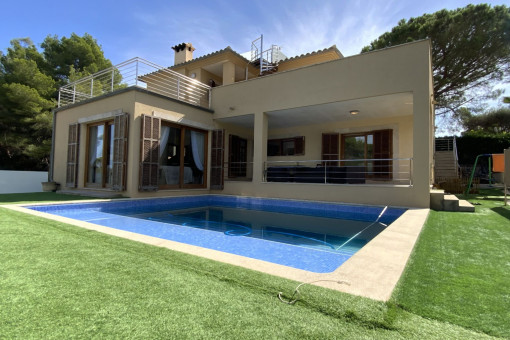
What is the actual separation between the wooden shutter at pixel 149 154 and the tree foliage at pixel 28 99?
1073 cm

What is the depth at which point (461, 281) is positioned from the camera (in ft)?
6.72

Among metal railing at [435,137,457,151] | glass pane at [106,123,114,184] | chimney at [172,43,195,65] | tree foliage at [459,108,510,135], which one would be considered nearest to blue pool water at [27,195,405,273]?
glass pane at [106,123,114,184]

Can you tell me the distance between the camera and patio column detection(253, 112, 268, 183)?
970 centimetres

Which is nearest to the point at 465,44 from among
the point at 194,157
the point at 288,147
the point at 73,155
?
the point at 288,147

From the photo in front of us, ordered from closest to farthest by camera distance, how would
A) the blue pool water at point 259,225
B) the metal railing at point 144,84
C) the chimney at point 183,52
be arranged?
the blue pool water at point 259,225, the metal railing at point 144,84, the chimney at point 183,52

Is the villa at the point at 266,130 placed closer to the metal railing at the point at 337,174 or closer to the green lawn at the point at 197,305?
the metal railing at the point at 337,174

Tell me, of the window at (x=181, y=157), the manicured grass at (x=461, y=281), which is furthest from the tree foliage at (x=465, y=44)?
the manicured grass at (x=461, y=281)

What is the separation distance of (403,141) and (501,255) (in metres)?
8.35

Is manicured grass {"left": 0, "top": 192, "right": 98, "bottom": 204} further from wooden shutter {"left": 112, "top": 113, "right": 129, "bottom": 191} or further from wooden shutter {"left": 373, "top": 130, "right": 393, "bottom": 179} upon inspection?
wooden shutter {"left": 373, "top": 130, "right": 393, "bottom": 179}

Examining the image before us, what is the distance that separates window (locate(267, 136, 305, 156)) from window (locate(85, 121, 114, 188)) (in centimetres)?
739

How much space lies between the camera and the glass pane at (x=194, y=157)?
10.2m

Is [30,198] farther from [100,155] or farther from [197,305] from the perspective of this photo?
[197,305]

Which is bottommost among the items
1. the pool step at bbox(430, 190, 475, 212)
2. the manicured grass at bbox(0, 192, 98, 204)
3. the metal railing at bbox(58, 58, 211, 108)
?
the manicured grass at bbox(0, 192, 98, 204)

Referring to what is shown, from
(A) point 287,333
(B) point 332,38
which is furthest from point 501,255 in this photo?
(B) point 332,38
